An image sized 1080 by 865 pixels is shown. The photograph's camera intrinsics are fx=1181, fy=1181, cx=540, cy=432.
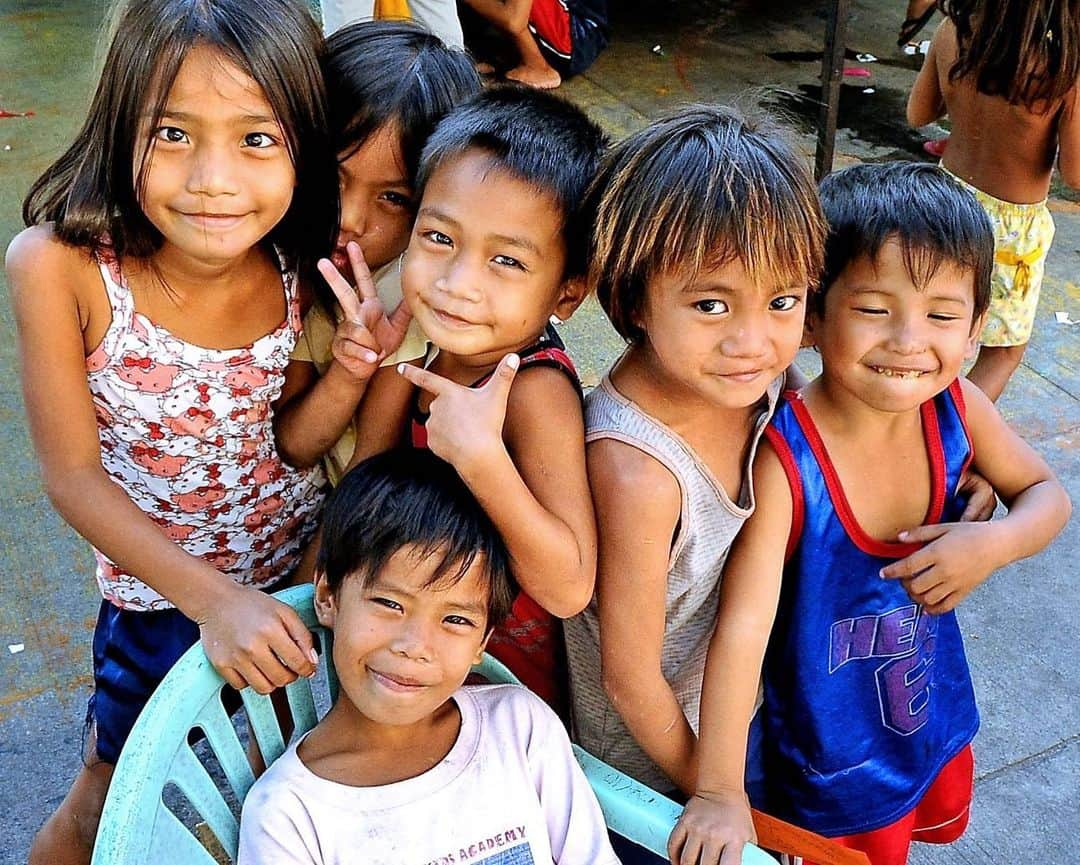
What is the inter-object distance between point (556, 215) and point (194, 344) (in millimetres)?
564

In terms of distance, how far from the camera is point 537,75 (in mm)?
5547

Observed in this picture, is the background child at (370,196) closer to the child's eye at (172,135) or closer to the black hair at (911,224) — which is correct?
the child's eye at (172,135)

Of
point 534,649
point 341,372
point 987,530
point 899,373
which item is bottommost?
point 534,649

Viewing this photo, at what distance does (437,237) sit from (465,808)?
72 cm

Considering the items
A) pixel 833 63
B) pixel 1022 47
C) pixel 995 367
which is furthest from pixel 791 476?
pixel 833 63

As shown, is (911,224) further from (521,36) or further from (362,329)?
(521,36)

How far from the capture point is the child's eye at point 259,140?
155 cm

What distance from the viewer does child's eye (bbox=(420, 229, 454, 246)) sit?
150 cm

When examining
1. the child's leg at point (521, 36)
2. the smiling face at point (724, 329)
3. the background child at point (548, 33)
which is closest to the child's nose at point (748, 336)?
the smiling face at point (724, 329)

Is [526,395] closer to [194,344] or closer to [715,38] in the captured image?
[194,344]

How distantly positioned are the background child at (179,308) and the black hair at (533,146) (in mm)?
211

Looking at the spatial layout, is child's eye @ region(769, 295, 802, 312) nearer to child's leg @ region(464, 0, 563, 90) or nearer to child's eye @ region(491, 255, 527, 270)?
child's eye @ region(491, 255, 527, 270)

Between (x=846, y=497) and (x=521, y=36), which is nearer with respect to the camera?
(x=846, y=497)

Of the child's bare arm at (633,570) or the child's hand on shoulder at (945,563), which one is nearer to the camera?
the child's bare arm at (633,570)
